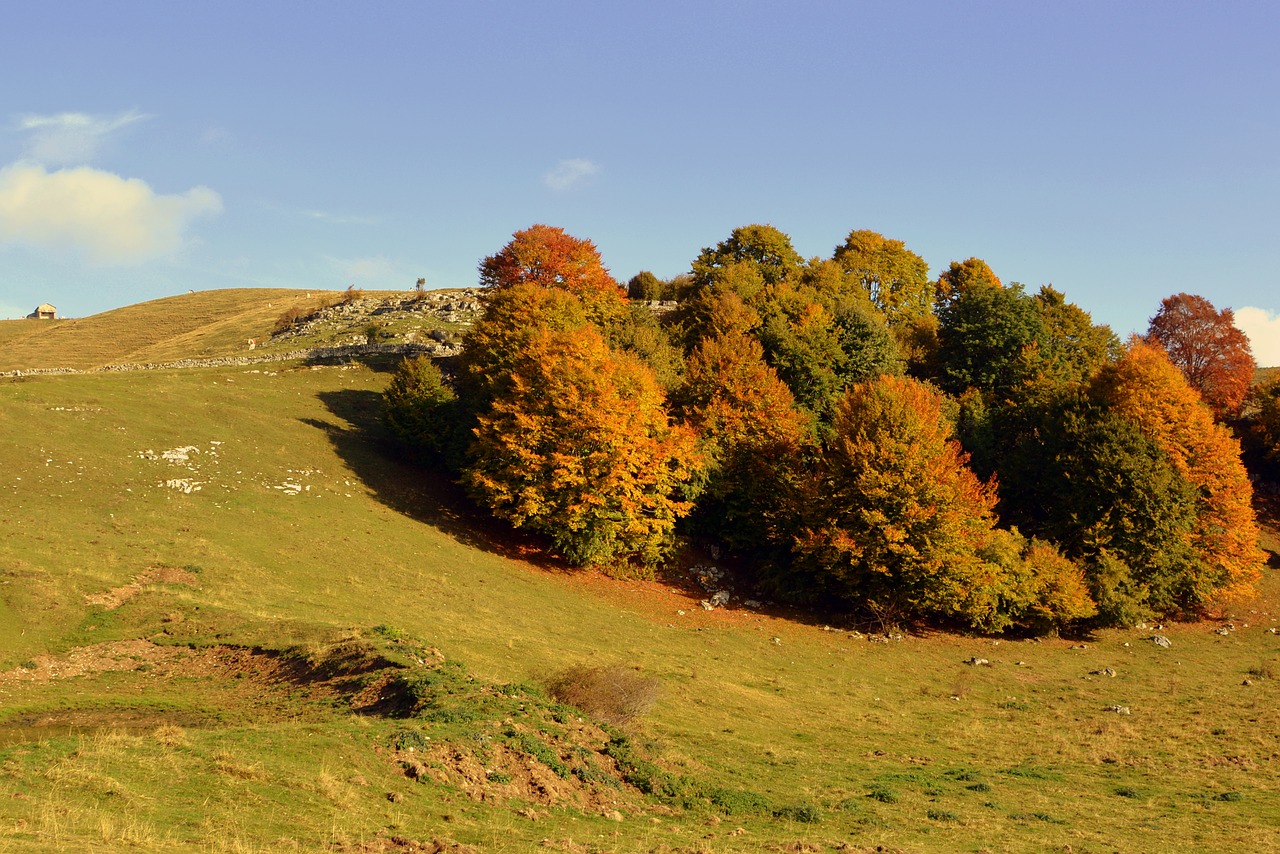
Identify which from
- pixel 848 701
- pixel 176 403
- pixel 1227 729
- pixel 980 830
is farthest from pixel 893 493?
pixel 176 403

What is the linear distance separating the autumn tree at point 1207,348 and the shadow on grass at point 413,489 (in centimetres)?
7253

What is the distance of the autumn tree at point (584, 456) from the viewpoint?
55.2 metres

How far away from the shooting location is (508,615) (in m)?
45.3

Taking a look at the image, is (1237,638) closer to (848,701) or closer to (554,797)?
(848,701)

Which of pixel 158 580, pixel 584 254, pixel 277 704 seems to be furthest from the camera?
pixel 584 254

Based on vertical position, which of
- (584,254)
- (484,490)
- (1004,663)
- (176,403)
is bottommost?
(1004,663)

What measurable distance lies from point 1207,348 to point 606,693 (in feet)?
296

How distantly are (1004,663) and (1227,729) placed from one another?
1426 cm

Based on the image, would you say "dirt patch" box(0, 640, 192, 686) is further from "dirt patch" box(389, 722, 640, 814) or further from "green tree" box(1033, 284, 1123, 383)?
"green tree" box(1033, 284, 1123, 383)

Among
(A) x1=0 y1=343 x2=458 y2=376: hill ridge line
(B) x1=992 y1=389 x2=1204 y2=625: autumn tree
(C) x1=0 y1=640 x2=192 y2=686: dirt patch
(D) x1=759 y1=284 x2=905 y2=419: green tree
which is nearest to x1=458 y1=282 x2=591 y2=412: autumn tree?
(D) x1=759 y1=284 x2=905 y2=419: green tree

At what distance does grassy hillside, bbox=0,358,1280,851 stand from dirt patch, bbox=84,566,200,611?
0.39 feet

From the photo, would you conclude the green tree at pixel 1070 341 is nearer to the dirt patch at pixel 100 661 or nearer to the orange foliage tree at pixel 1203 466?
the orange foliage tree at pixel 1203 466

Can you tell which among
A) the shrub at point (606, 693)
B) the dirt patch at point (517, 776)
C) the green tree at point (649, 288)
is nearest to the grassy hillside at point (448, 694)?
the dirt patch at point (517, 776)

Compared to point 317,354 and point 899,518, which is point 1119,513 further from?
point 317,354
